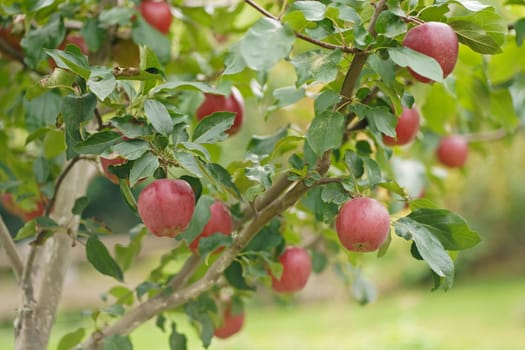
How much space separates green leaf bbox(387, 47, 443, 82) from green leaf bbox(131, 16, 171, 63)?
48 cm

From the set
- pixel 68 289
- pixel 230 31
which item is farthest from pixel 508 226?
pixel 230 31

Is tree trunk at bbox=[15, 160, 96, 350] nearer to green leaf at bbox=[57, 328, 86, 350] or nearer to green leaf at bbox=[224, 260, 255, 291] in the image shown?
green leaf at bbox=[57, 328, 86, 350]

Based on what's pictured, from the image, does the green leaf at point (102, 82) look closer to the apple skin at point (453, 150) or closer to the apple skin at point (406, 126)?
the apple skin at point (406, 126)

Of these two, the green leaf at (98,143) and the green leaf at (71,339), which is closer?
the green leaf at (98,143)

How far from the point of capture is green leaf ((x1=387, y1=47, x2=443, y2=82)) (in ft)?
2.05

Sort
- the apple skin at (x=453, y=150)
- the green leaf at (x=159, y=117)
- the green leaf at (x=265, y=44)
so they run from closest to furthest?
the green leaf at (x=265, y=44) → the green leaf at (x=159, y=117) → the apple skin at (x=453, y=150)

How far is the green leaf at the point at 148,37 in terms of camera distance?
3.41ft

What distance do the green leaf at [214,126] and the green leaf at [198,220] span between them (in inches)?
4.9

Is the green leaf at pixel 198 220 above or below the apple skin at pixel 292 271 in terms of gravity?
above

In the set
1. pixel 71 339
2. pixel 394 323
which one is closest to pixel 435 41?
pixel 71 339

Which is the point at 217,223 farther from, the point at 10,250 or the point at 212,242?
the point at 10,250

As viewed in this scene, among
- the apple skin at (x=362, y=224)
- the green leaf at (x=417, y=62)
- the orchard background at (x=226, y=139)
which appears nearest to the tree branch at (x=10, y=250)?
the orchard background at (x=226, y=139)

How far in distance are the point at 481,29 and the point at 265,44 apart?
0.82 ft

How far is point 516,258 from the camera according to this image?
706 cm
